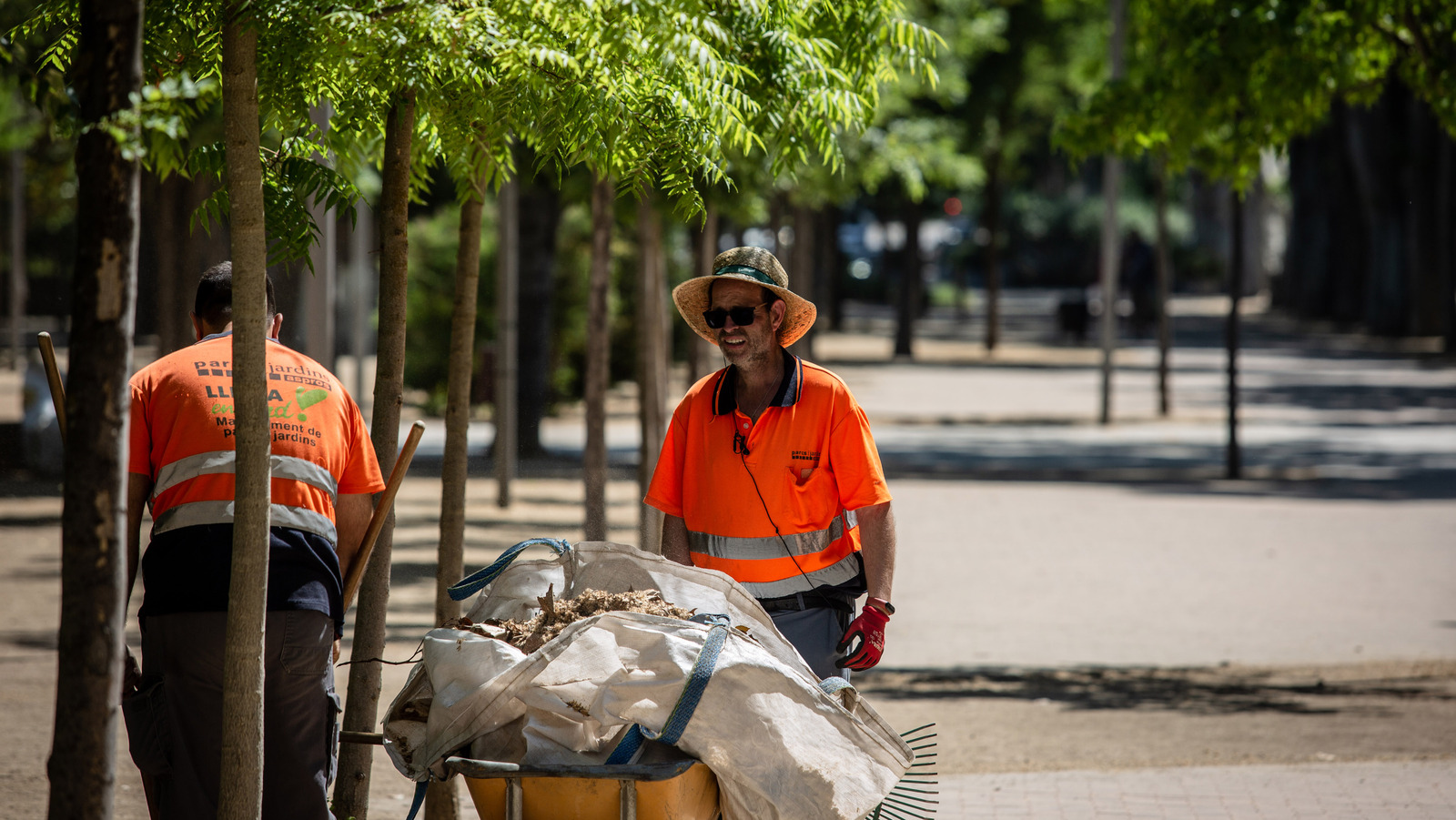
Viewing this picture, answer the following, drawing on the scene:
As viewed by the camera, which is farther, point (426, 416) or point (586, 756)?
point (426, 416)

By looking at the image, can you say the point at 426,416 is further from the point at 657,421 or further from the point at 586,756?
the point at 586,756

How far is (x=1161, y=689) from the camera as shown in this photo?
7.93 m

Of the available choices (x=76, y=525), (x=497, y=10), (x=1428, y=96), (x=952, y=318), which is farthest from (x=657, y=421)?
(x=952, y=318)

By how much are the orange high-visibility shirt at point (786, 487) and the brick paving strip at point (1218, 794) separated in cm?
153

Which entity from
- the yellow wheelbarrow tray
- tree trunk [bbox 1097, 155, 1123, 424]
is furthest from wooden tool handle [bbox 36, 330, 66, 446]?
tree trunk [bbox 1097, 155, 1123, 424]

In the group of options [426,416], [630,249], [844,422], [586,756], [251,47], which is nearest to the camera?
[586,756]

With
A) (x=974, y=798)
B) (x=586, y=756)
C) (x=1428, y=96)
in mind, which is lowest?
(x=974, y=798)

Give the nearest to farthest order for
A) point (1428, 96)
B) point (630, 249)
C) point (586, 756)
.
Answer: point (586, 756), point (1428, 96), point (630, 249)

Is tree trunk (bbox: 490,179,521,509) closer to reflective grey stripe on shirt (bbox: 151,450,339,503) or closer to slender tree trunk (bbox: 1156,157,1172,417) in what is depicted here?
reflective grey stripe on shirt (bbox: 151,450,339,503)

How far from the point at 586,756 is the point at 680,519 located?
1.51m

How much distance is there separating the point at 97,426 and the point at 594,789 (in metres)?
1.17

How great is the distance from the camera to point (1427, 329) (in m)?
36.6

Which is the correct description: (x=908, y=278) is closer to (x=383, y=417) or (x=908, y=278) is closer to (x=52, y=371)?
(x=383, y=417)

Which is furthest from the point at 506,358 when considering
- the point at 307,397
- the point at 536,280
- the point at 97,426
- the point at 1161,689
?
the point at 97,426
